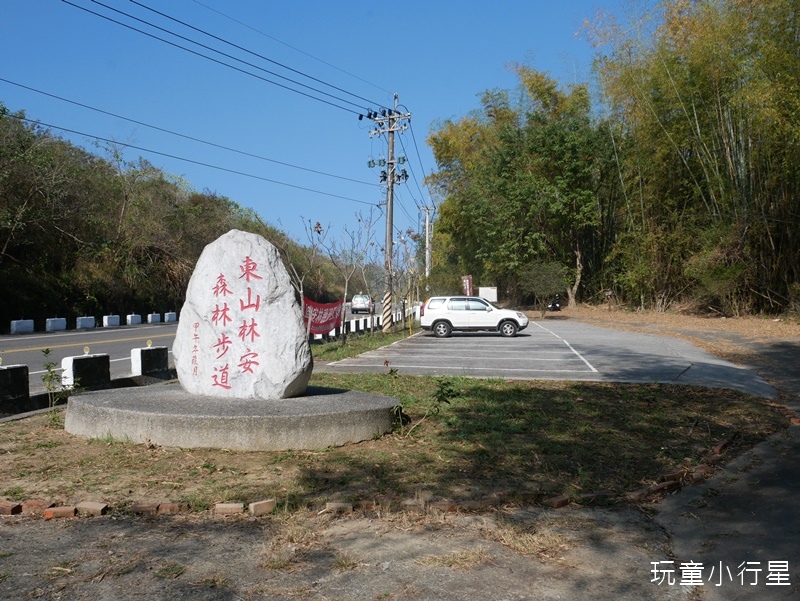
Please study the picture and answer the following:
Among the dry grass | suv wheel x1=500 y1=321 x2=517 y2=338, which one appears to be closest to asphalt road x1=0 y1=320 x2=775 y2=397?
suv wheel x1=500 y1=321 x2=517 y2=338

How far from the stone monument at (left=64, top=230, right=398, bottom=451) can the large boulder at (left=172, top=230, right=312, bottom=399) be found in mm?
10

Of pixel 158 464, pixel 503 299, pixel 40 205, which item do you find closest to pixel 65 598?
pixel 158 464

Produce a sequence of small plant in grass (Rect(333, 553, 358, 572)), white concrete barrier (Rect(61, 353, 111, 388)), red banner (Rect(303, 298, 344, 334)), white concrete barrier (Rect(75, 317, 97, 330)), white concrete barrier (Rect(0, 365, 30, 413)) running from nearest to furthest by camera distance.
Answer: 1. small plant in grass (Rect(333, 553, 358, 572))
2. white concrete barrier (Rect(0, 365, 30, 413))
3. white concrete barrier (Rect(61, 353, 111, 388))
4. red banner (Rect(303, 298, 344, 334))
5. white concrete barrier (Rect(75, 317, 97, 330))

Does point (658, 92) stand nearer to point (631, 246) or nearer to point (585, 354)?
point (631, 246)

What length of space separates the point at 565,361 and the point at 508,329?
9100 millimetres

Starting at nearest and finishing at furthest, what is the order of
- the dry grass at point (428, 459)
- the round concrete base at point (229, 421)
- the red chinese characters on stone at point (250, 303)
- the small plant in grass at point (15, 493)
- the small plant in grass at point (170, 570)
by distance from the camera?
1. the small plant in grass at point (170, 570)
2. the small plant in grass at point (15, 493)
3. the dry grass at point (428, 459)
4. the round concrete base at point (229, 421)
5. the red chinese characters on stone at point (250, 303)

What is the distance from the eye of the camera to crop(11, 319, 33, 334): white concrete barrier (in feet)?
83.5

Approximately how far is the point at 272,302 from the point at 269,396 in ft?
3.17

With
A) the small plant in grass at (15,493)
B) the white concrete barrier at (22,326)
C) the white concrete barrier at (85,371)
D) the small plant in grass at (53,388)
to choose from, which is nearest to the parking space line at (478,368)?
the white concrete barrier at (85,371)

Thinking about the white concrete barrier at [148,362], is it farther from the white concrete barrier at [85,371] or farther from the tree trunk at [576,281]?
the tree trunk at [576,281]

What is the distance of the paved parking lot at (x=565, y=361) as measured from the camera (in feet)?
42.8

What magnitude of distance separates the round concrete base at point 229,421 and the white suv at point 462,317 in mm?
17946

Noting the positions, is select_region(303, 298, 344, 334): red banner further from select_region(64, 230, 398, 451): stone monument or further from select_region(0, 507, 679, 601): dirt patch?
select_region(0, 507, 679, 601): dirt patch

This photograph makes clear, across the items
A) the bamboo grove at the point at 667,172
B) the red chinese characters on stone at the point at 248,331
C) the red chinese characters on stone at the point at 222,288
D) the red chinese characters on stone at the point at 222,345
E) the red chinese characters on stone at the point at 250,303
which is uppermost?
the bamboo grove at the point at 667,172
